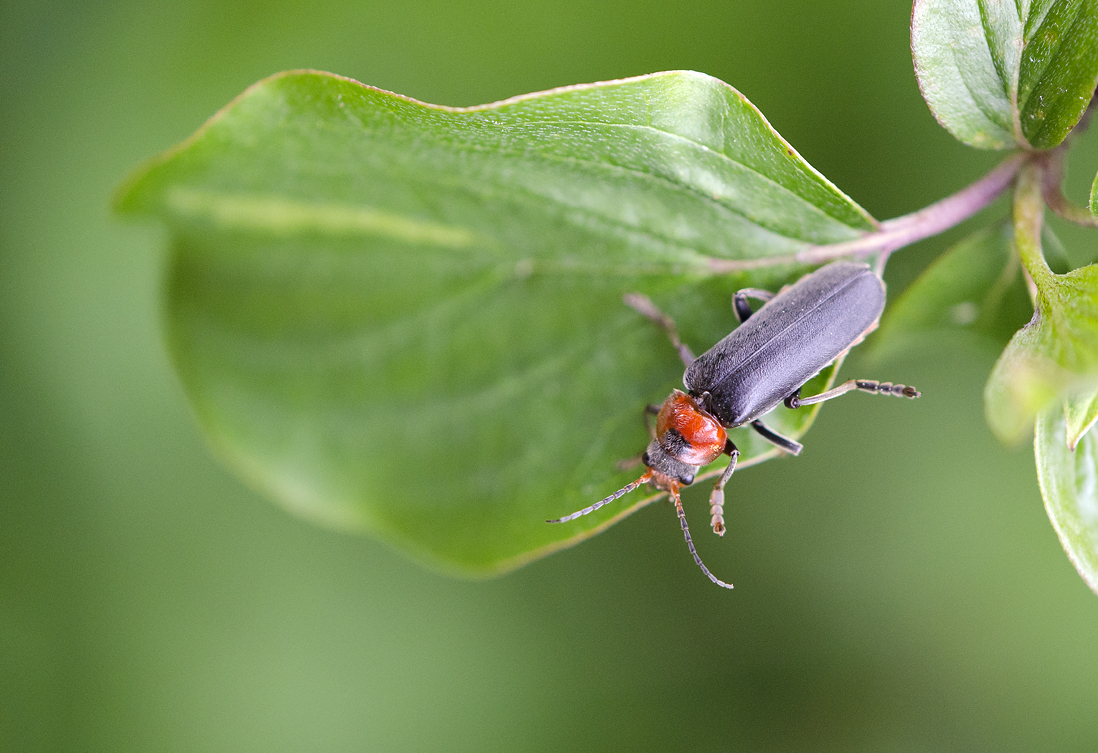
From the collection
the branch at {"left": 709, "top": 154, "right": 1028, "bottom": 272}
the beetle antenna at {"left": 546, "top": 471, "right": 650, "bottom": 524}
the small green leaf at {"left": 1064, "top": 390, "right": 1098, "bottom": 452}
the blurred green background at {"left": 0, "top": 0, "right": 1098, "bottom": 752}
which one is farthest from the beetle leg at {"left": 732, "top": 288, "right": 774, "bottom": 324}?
the blurred green background at {"left": 0, "top": 0, "right": 1098, "bottom": 752}

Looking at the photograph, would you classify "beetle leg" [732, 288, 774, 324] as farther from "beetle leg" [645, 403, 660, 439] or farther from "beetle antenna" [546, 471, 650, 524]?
"beetle antenna" [546, 471, 650, 524]

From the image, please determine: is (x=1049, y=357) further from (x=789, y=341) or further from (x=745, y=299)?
(x=789, y=341)

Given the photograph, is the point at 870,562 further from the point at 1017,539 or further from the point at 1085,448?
the point at 1085,448

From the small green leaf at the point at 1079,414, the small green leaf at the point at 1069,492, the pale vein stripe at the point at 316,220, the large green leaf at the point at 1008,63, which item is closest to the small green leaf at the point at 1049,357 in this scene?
the small green leaf at the point at 1079,414

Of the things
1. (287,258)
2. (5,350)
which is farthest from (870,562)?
(5,350)

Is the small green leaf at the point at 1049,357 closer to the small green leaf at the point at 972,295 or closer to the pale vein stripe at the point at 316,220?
the small green leaf at the point at 972,295

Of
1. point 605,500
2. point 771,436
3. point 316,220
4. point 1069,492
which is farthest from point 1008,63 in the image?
point 316,220

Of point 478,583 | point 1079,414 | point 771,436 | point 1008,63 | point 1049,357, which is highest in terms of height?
point 1008,63
